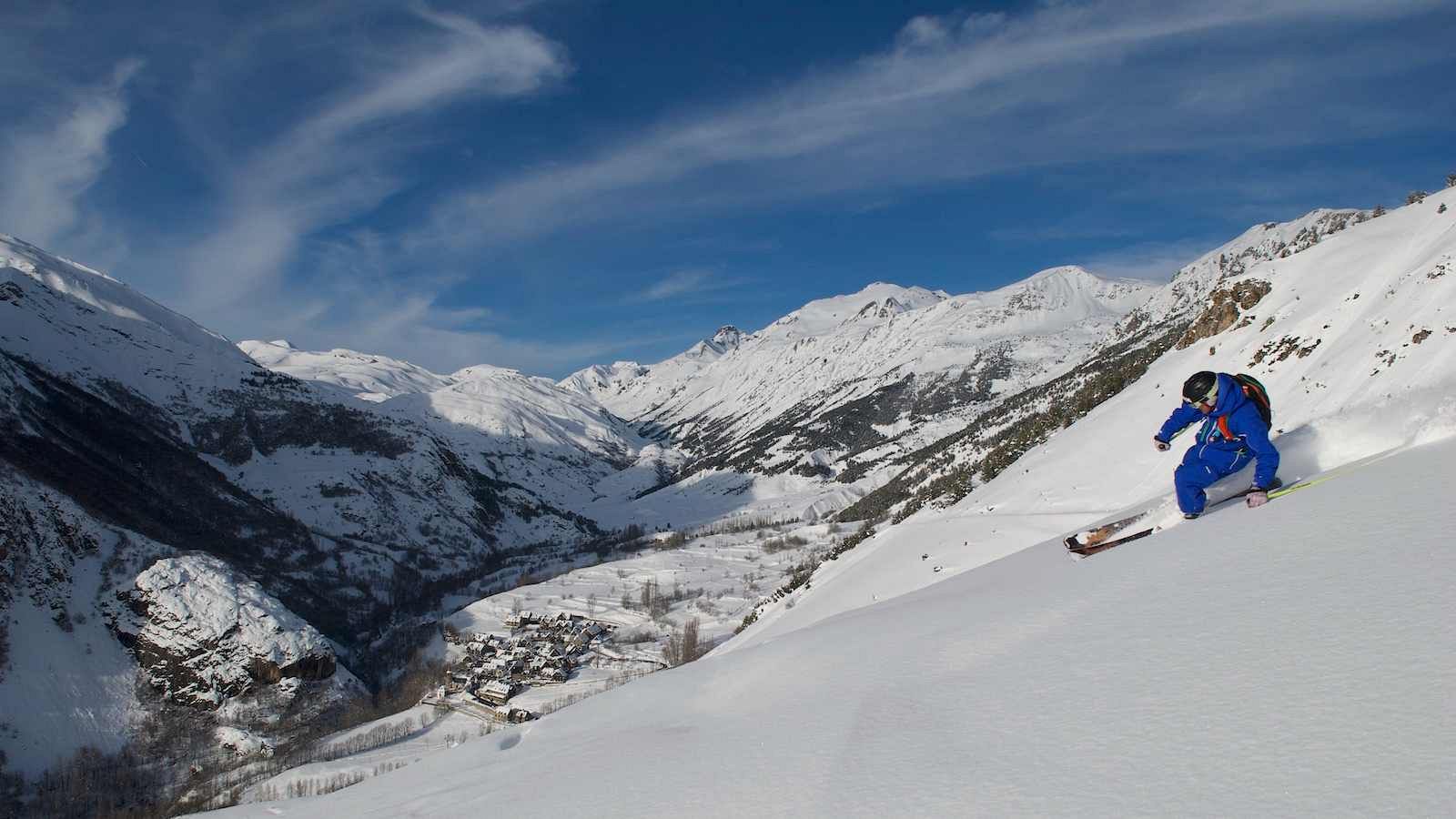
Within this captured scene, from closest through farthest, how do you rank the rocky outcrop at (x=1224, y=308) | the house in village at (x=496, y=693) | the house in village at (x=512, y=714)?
the rocky outcrop at (x=1224, y=308)
the house in village at (x=512, y=714)
the house in village at (x=496, y=693)

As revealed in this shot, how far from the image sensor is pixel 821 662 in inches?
233

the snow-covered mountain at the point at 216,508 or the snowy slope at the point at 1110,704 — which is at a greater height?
the snow-covered mountain at the point at 216,508

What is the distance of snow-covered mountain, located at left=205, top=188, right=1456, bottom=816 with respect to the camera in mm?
2707

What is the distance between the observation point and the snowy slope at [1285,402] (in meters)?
9.47

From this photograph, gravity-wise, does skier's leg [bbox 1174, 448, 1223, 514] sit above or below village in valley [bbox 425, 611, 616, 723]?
above

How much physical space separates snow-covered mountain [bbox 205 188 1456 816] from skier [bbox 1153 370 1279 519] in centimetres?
25

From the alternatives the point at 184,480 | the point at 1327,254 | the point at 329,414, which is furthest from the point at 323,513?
the point at 1327,254

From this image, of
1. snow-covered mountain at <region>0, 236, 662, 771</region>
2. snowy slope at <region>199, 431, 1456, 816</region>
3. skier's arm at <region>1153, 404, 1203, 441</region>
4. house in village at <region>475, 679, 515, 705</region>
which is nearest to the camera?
snowy slope at <region>199, 431, 1456, 816</region>

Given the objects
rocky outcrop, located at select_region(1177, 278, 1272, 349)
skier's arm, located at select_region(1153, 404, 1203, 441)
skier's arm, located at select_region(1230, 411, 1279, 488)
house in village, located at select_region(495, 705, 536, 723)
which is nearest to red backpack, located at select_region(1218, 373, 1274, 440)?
skier's arm, located at select_region(1230, 411, 1279, 488)

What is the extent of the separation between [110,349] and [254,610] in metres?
99.3

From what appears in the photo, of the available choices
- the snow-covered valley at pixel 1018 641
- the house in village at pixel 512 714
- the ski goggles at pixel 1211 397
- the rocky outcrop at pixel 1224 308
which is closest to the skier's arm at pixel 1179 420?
the ski goggles at pixel 1211 397

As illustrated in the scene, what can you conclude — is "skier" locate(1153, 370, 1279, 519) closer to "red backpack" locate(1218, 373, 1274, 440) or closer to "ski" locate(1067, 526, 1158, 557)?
"red backpack" locate(1218, 373, 1274, 440)

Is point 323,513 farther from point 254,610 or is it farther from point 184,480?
point 254,610

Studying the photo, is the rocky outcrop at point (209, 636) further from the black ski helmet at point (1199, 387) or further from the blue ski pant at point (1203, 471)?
the black ski helmet at point (1199, 387)
